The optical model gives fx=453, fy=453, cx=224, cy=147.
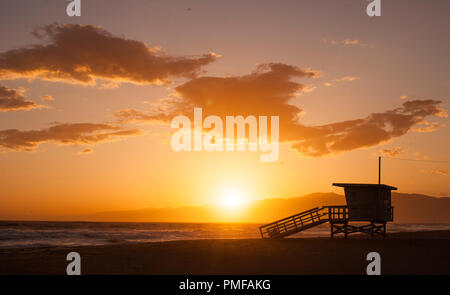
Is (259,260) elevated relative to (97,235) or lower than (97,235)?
elevated

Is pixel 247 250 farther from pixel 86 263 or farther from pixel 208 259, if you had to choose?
pixel 86 263

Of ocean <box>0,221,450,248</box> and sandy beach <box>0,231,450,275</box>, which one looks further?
ocean <box>0,221,450,248</box>

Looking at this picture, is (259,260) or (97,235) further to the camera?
(97,235)

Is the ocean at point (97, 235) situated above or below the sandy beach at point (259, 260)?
below

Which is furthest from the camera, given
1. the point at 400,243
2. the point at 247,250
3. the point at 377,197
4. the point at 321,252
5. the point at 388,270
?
the point at 377,197

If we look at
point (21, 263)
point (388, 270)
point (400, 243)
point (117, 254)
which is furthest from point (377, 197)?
point (21, 263)

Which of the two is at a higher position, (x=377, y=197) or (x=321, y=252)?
(x=377, y=197)

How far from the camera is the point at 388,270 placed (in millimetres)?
19938

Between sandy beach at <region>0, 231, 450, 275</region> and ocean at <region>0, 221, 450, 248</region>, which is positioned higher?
sandy beach at <region>0, 231, 450, 275</region>

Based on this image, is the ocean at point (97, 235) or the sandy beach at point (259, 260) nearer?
the sandy beach at point (259, 260)
